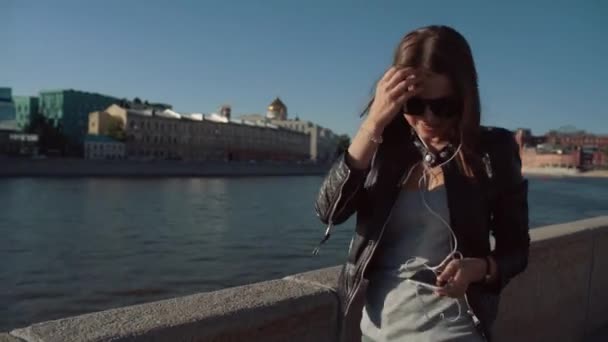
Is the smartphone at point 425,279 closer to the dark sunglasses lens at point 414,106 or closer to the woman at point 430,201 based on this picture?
the woman at point 430,201

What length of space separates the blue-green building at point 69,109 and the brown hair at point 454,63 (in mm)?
66792

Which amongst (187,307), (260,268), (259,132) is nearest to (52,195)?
(260,268)

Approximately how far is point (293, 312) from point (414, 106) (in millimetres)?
686

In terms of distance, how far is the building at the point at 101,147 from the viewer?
55688 mm

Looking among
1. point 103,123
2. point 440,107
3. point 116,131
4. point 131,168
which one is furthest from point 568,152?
point 440,107

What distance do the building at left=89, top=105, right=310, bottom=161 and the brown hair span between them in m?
59.6

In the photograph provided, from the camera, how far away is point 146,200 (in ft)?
82.9

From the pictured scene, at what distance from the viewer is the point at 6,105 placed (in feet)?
211

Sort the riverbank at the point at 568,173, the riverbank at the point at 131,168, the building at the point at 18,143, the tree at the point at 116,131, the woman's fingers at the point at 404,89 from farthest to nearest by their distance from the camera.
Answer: the riverbank at the point at 568,173, the tree at the point at 116,131, the building at the point at 18,143, the riverbank at the point at 131,168, the woman's fingers at the point at 404,89

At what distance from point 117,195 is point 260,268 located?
18764 millimetres

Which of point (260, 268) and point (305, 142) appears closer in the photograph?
point (260, 268)

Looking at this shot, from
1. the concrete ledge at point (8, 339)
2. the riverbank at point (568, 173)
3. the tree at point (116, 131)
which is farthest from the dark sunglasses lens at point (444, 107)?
the riverbank at point (568, 173)

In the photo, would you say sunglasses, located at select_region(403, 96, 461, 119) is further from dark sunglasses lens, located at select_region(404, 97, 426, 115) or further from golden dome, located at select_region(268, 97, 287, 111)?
golden dome, located at select_region(268, 97, 287, 111)

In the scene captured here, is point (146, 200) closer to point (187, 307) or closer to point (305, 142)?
point (187, 307)
